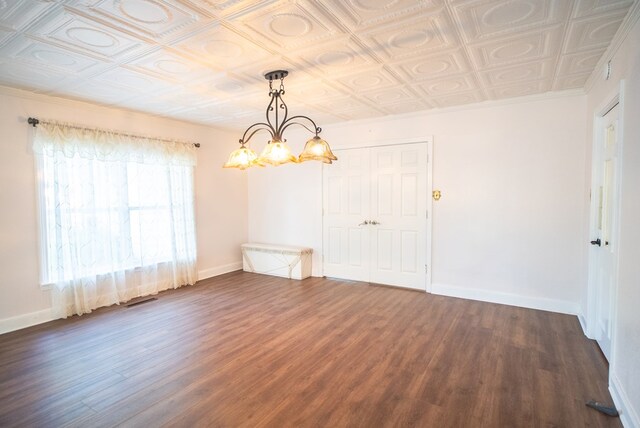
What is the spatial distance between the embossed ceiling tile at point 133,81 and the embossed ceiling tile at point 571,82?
4.03 m

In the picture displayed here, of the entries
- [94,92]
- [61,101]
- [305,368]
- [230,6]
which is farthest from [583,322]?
[61,101]

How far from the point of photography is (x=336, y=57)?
2.77 m

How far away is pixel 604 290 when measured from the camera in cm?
290

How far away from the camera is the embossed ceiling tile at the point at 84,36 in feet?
7.14

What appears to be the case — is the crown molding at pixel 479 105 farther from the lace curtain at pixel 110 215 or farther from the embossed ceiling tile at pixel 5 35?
the embossed ceiling tile at pixel 5 35

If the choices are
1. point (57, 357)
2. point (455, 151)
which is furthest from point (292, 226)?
point (57, 357)

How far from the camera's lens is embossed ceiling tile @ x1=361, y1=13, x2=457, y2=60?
223cm

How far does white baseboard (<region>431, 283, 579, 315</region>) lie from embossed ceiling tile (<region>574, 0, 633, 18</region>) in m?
3.12

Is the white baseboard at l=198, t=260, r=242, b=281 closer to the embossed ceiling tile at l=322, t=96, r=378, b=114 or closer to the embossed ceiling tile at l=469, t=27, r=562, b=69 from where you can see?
the embossed ceiling tile at l=322, t=96, r=378, b=114

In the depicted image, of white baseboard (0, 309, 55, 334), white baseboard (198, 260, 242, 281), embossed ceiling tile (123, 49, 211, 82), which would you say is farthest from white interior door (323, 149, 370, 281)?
white baseboard (0, 309, 55, 334)

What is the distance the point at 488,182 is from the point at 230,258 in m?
4.43

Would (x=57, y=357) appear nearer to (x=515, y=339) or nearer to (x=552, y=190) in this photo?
(x=515, y=339)

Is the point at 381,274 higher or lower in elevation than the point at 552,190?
lower

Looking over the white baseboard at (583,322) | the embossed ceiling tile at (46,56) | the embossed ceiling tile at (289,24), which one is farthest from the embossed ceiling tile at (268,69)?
the white baseboard at (583,322)
